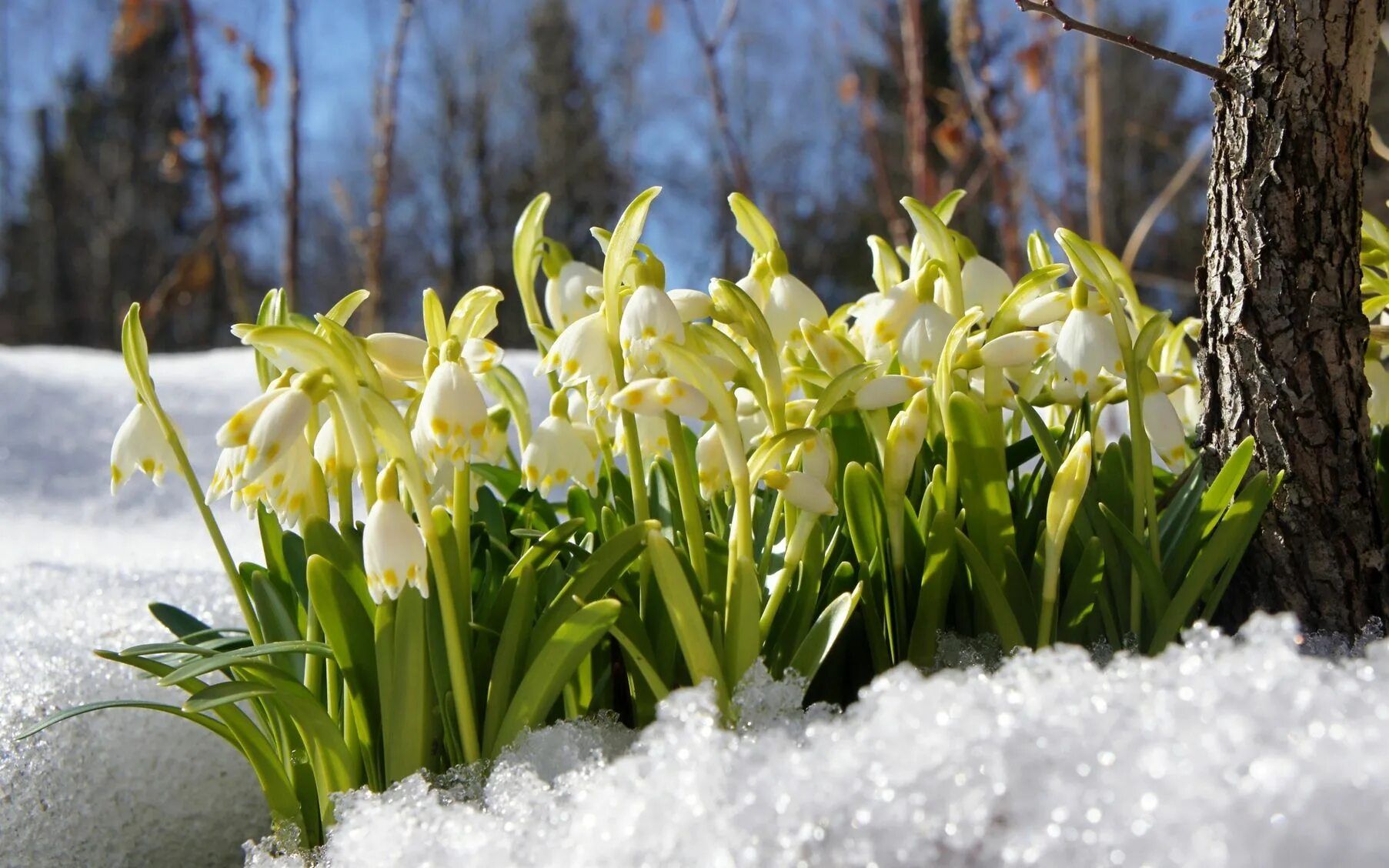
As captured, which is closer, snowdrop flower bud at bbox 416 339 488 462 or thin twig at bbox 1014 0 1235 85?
snowdrop flower bud at bbox 416 339 488 462

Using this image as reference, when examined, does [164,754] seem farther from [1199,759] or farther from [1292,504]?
[1292,504]

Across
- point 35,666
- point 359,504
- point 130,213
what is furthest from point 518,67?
point 35,666

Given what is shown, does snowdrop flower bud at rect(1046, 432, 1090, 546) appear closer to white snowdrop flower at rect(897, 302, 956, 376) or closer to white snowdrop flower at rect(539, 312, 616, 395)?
white snowdrop flower at rect(897, 302, 956, 376)

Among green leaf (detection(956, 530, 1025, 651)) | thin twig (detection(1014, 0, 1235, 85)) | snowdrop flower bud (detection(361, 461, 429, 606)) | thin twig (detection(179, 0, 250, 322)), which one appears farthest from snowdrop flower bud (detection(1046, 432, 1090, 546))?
thin twig (detection(179, 0, 250, 322))

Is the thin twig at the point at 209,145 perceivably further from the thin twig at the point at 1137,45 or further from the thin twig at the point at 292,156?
the thin twig at the point at 1137,45

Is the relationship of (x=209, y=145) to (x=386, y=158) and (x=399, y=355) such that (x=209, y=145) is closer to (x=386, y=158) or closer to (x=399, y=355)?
(x=386, y=158)

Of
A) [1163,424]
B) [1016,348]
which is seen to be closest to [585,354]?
[1016,348]
